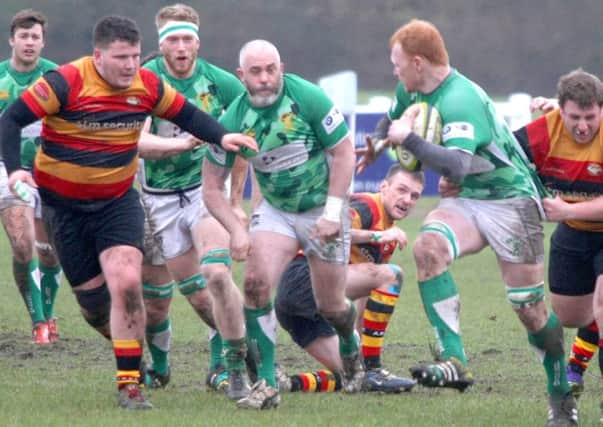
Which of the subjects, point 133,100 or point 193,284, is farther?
point 193,284

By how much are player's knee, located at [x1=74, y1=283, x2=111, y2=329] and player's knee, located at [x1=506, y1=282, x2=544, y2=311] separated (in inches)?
93.0

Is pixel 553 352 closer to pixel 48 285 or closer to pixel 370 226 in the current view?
pixel 370 226

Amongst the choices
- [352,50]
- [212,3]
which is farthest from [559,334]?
[352,50]

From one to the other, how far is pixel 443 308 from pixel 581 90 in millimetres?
1348

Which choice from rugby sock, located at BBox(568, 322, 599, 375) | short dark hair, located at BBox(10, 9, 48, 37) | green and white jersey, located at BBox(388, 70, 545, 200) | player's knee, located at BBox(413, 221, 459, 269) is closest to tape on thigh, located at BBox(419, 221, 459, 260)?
Answer: player's knee, located at BBox(413, 221, 459, 269)

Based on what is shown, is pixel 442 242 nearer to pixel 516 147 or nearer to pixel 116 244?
pixel 516 147

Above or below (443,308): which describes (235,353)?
below

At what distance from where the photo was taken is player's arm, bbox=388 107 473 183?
269 inches

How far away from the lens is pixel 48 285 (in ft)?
34.8

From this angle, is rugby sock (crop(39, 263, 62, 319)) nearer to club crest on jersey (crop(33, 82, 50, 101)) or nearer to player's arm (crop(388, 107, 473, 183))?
club crest on jersey (crop(33, 82, 50, 101))

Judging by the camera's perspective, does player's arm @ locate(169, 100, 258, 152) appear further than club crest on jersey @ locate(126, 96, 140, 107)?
No

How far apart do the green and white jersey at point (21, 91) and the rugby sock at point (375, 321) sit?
3291 millimetres

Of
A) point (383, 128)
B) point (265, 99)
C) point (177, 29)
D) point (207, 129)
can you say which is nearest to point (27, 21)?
point (177, 29)

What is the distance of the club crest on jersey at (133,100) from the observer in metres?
7.52
